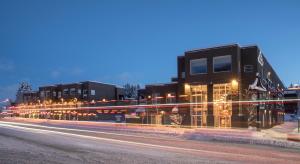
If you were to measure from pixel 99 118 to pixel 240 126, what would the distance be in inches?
1343

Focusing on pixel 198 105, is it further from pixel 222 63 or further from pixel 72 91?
pixel 72 91

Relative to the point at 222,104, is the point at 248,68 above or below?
above

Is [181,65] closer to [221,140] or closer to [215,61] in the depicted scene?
[215,61]

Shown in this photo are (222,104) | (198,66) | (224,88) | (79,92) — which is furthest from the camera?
(79,92)

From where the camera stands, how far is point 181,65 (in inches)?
1710

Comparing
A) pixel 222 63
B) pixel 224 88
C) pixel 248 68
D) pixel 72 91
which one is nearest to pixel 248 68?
pixel 248 68

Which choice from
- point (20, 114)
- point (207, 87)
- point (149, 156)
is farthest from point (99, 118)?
point (149, 156)

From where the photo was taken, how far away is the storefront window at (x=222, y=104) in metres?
35.9

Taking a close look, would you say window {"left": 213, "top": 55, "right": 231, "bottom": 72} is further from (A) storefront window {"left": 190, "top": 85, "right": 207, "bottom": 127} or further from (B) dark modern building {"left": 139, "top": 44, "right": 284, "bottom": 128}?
(A) storefront window {"left": 190, "top": 85, "right": 207, "bottom": 127}

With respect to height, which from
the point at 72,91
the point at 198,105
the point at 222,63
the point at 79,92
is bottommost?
the point at 198,105

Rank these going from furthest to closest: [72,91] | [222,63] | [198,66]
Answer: [72,91], [198,66], [222,63]

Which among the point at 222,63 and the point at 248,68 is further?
the point at 222,63

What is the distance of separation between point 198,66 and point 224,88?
13.5 ft

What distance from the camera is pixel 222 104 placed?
36.7 meters
